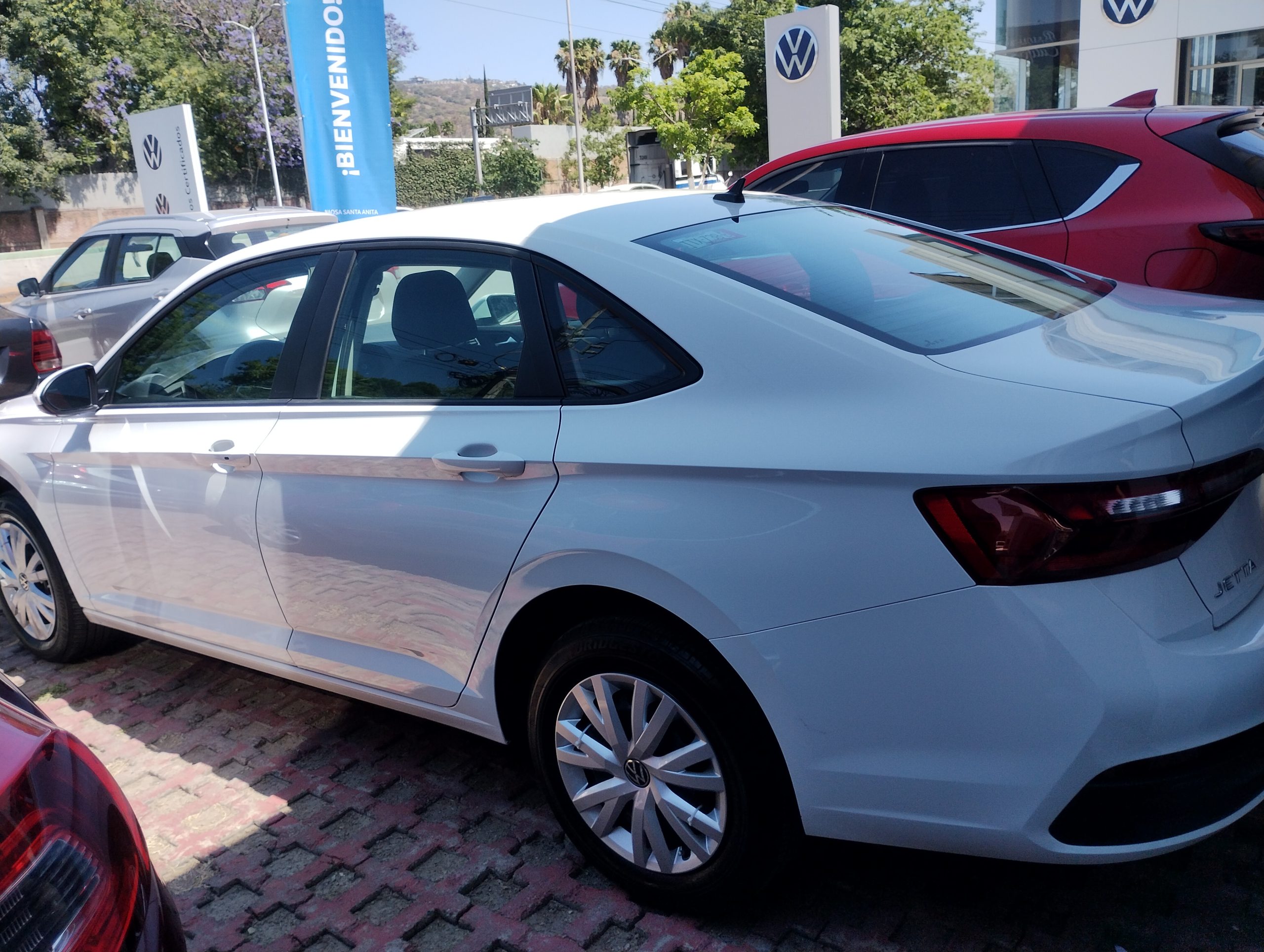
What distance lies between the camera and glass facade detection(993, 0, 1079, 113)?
20.0 meters

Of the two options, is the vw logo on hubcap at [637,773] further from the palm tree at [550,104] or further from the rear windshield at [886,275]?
the palm tree at [550,104]

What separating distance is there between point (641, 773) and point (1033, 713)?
926 mm

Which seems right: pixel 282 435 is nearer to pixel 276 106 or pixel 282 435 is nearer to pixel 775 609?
pixel 775 609

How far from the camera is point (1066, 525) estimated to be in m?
1.85

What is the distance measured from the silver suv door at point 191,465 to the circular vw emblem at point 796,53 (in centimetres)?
1420

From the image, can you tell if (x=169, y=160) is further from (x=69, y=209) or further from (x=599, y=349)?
(x=69, y=209)

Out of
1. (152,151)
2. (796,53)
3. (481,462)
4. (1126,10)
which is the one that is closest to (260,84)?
(152,151)

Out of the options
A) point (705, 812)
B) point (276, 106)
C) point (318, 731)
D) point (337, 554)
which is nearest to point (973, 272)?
point (705, 812)

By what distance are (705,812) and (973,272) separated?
1545mm

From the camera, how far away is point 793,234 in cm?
286

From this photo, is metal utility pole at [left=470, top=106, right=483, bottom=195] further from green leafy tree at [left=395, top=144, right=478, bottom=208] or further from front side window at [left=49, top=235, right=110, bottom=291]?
front side window at [left=49, top=235, right=110, bottom=291]

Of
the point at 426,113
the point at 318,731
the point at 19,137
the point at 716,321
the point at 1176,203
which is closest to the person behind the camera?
the point at 716,321

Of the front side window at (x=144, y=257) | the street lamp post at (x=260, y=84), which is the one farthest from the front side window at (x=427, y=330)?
the street lamp post at (x=260, y=84)

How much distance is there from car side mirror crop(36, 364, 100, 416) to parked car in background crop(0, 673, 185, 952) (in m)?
2.29
